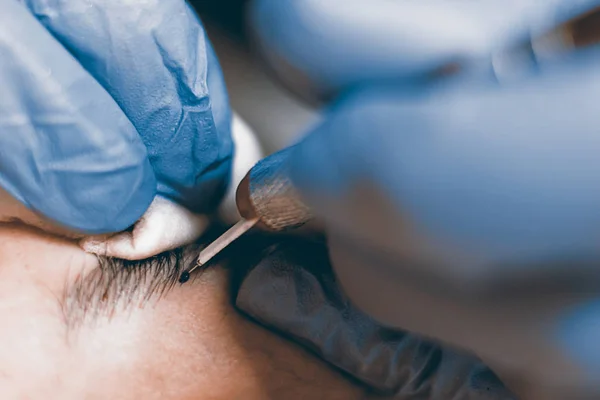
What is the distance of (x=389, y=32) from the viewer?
63 centimetres

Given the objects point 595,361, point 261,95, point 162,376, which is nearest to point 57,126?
point 162,376

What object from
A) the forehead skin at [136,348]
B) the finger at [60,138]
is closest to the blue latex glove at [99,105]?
the finger at [60,138]

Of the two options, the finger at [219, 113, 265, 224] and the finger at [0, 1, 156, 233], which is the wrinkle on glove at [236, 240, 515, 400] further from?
the finger at [0, 1, 156, 233]

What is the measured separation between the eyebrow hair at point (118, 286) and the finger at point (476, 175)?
378 millimetres

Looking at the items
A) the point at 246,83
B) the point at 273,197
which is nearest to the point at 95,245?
the point at 273,197

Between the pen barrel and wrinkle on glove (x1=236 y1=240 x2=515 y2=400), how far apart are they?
0.12 meters

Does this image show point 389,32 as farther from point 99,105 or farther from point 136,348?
point 136,348

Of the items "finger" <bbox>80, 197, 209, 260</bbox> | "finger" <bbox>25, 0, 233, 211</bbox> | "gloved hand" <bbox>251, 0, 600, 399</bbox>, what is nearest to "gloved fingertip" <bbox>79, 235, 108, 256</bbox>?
"finger" <bbox>80, 197, 209, 260</bbox>

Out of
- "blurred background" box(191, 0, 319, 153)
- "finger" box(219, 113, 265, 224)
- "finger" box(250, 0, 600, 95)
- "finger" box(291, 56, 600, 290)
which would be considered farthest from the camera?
"blurred background" box(191, 0, 319, 153)

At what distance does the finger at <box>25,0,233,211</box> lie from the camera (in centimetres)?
76

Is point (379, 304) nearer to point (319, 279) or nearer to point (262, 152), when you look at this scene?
point (319, 279)

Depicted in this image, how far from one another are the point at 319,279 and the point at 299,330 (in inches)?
3.2

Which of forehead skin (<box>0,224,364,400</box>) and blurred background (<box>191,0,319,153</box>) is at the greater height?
blurred background (<box>191,0,319,153</box>)

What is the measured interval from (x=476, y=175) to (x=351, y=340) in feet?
1.29
